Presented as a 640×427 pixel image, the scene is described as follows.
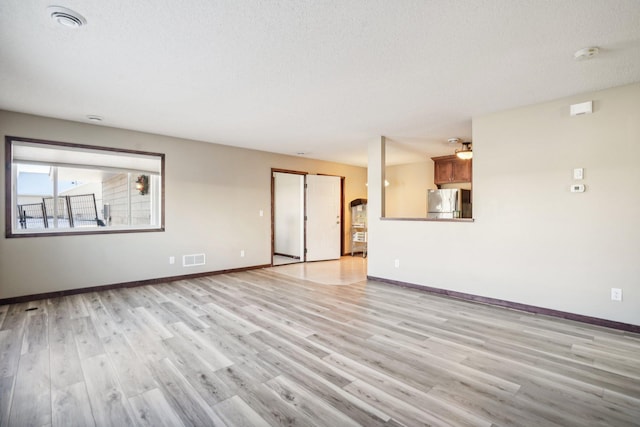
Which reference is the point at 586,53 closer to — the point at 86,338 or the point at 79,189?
the point at 86,338

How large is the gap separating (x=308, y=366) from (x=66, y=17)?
9.63 feet

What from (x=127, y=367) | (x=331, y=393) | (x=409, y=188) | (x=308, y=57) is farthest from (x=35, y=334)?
(x=409, y=188)

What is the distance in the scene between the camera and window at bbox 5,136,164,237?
412 centimetres

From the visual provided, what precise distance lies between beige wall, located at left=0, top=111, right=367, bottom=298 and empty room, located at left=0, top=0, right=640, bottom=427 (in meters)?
0.03

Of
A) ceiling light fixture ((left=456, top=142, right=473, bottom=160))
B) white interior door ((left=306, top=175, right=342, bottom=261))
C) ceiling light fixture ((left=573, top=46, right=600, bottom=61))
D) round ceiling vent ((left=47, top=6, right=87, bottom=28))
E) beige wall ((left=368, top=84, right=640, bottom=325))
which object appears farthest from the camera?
white interior door ((left=306, top=175, right=342, bottom=261))

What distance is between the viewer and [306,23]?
2.11 metres

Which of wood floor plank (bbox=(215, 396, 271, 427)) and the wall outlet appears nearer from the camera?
wood floor plank (bbox=(215, 396, 271, 427))

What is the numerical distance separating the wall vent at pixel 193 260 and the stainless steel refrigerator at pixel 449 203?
4.81 meters

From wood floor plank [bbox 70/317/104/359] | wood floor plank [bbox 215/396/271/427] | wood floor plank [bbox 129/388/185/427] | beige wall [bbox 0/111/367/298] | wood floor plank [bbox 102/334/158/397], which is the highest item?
beige wall [bbox 0/111/367/298]

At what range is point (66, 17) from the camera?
6.67 feet

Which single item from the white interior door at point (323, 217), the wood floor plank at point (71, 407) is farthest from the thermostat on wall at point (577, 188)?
the white interior door at point (323, 217)

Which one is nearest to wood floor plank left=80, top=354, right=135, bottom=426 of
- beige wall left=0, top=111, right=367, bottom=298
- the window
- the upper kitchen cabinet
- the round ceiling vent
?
the round ceiling vent

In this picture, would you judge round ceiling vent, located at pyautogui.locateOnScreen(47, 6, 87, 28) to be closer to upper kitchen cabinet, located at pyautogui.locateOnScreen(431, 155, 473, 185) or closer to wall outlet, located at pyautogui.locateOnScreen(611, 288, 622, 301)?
wall outlet, located at pyautogui.locateOnScreen(611, 288, 622, 301)

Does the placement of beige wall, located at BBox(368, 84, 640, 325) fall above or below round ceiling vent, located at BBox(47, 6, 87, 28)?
below
